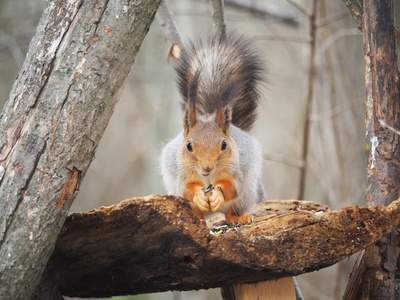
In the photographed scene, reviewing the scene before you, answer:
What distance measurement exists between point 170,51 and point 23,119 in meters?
1.12

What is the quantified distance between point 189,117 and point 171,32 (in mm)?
698

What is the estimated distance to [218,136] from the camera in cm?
162

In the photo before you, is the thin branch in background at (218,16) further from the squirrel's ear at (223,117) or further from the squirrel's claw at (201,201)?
the squirrel's claw at (201,201)

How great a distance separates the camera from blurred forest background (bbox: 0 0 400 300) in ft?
8.66

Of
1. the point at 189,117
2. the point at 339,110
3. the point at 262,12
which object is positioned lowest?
the point at 189,117

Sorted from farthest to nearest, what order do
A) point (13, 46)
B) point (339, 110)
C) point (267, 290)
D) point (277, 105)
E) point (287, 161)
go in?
point (277, 105) → point (13, 46) → point (287, 161) → point (339, 110) → point (267, 290)

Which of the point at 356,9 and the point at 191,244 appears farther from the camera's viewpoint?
the point at 356,9

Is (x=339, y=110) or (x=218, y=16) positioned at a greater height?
(x=218, y=16)

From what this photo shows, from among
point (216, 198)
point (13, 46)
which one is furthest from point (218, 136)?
point (13, 46)

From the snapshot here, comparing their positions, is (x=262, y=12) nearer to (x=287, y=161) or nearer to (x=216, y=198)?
(x=287, y=161)

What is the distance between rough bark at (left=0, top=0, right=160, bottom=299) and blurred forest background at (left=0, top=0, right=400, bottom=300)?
2.77 ft

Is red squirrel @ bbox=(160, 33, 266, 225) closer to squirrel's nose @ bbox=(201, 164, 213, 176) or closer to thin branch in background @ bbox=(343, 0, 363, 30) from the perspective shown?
squirrel's nose @ bbox=(201, 164, 213, 176)

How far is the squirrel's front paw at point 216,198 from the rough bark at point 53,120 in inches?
16.5

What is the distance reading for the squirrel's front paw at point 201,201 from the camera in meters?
1.50
